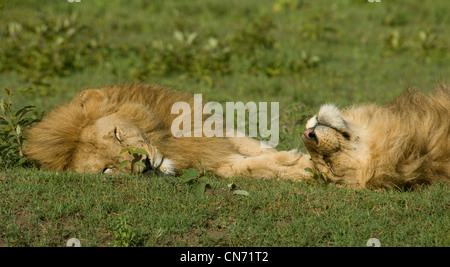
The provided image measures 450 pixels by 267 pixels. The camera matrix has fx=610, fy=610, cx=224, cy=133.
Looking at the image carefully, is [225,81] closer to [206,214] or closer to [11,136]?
[11,136]

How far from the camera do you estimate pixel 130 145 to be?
4055 millimetres

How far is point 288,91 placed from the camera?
7176 millimetres

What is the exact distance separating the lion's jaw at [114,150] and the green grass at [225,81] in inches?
6.3

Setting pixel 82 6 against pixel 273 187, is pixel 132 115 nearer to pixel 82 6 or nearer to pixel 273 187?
pixel 273 187

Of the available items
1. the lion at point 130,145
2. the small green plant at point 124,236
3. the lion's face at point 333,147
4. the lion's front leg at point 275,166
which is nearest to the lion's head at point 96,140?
the lion at point 130,145

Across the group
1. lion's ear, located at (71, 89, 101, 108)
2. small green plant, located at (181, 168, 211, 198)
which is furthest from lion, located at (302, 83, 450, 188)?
lion's ear, located at (71, 89, 101, 108)

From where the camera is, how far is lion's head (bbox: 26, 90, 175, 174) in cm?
406

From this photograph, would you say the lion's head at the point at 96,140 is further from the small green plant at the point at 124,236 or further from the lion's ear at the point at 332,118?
the lion's ear at the point at 332,118

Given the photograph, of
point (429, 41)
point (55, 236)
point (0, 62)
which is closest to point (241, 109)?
point (55, 236)

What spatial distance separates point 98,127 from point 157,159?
0.48 meters

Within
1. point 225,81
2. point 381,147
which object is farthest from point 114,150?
point 225,81

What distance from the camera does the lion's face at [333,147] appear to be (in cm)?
389

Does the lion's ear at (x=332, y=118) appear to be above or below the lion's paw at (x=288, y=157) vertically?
above

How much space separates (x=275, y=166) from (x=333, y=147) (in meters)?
0.56
